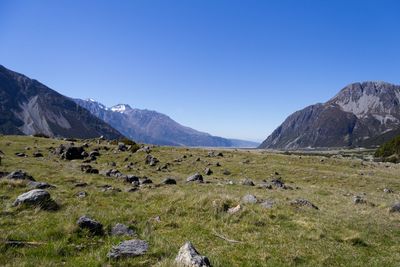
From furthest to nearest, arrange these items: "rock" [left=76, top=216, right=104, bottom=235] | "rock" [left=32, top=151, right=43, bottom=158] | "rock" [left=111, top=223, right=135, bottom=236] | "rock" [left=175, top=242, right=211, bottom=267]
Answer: "rock" [left=32, top=151, right=43, bottom=158], "rock" [left=111, top=223, right=135, bottom=236], "rock" [left=76, top=216, right=104, bottom=235], "rock" [left=175, top=242, right=211, bottom=267]

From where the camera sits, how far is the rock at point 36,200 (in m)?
16.0

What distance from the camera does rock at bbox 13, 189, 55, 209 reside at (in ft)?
52.6

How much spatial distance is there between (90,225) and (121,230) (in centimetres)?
121

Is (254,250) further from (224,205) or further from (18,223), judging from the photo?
(18,223)

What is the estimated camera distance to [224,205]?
1823 centimetres

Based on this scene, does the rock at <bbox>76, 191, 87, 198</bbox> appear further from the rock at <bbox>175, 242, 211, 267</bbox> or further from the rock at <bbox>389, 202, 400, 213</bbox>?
the rock at <bbox>389, 202, 400, 213</bbox>

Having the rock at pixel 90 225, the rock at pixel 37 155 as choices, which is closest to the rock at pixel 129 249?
the rock at pixel 90 225

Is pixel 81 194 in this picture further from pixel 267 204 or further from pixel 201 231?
pixel 267 204

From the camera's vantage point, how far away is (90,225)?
1329 cm

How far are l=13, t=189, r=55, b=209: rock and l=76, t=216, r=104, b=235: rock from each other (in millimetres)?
3810

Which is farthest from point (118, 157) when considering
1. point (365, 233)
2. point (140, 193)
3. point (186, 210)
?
point (365, 233)

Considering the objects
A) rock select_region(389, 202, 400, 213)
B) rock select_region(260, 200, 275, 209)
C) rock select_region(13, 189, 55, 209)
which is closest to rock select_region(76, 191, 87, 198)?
rock select_region(13, 189, 55, 209)

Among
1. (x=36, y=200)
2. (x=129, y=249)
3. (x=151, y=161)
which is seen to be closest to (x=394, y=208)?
(x=129, y=249)

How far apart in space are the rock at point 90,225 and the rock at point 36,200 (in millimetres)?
3810
